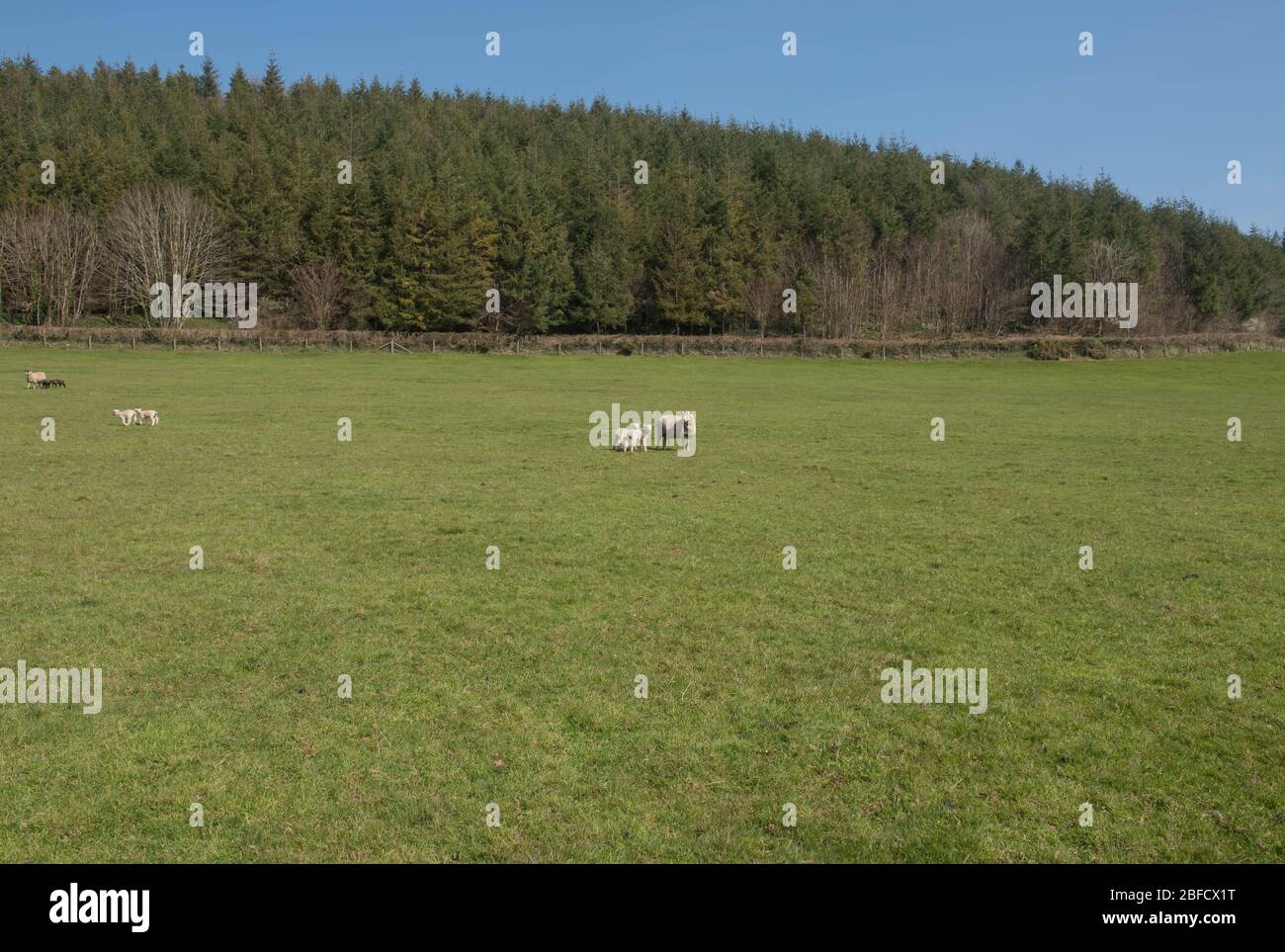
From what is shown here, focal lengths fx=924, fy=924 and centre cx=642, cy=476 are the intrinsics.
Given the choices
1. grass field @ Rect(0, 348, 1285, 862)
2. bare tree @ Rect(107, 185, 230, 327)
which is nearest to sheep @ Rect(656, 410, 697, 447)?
grass field @ Rect(0, 348, 1285, 862)

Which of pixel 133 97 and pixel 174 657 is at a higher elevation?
pixel 133 97

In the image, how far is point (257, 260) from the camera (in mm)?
115438

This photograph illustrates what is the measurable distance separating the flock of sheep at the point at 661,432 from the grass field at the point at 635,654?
5.69 ft

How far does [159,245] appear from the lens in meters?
104

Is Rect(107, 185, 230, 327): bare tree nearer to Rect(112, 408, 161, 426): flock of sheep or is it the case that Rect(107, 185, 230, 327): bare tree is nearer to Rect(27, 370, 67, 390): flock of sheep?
Rect(27, 370, 67, 390): flock of sheep

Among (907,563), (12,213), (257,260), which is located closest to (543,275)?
(257,260)

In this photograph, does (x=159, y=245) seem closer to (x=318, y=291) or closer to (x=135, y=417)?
(x=318, y=291)

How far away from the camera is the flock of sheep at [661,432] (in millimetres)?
29266

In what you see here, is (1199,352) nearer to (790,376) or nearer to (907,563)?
(790,376)

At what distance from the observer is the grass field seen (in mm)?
7441

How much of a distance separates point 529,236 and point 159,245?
136 ft

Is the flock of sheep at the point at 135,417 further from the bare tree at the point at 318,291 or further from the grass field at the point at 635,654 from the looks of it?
the bare tree at the point at 318,291

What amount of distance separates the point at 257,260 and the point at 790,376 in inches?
2983

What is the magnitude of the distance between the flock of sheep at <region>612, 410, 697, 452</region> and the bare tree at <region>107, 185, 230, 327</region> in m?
88.3
